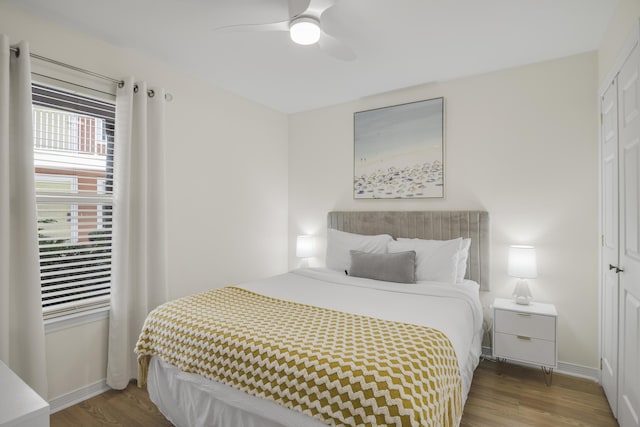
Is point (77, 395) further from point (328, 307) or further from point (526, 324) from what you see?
point (526, 324)

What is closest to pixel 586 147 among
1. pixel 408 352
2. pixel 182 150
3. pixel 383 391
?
Answer: pixel 408 352

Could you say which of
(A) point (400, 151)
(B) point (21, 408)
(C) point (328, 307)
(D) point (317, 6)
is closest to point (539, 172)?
(A) point (400, 151)

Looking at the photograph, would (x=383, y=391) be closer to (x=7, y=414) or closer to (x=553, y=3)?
(x=7, y=414)

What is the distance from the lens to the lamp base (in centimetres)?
265

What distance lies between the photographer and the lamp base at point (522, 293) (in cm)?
265

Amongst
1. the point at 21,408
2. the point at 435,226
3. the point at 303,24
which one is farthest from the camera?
the point at 435,226

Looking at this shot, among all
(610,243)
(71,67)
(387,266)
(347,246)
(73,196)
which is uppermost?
(71,67)

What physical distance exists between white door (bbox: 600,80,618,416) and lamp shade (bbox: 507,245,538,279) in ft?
1.44

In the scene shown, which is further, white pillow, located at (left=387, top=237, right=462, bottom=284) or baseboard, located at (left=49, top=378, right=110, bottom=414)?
white pillow, located at (left=387, top=237, right=462, bottom=284)

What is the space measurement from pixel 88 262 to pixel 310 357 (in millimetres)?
1978

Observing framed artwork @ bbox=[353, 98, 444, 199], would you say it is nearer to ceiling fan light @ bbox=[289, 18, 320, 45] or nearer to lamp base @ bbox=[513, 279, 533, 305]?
lamp base @ bbox=[513, 279, 533, 305]

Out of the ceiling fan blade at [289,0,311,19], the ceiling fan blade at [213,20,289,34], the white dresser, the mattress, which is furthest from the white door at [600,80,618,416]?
the white dresser

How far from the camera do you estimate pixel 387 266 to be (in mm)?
2812

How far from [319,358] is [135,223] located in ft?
6.55
